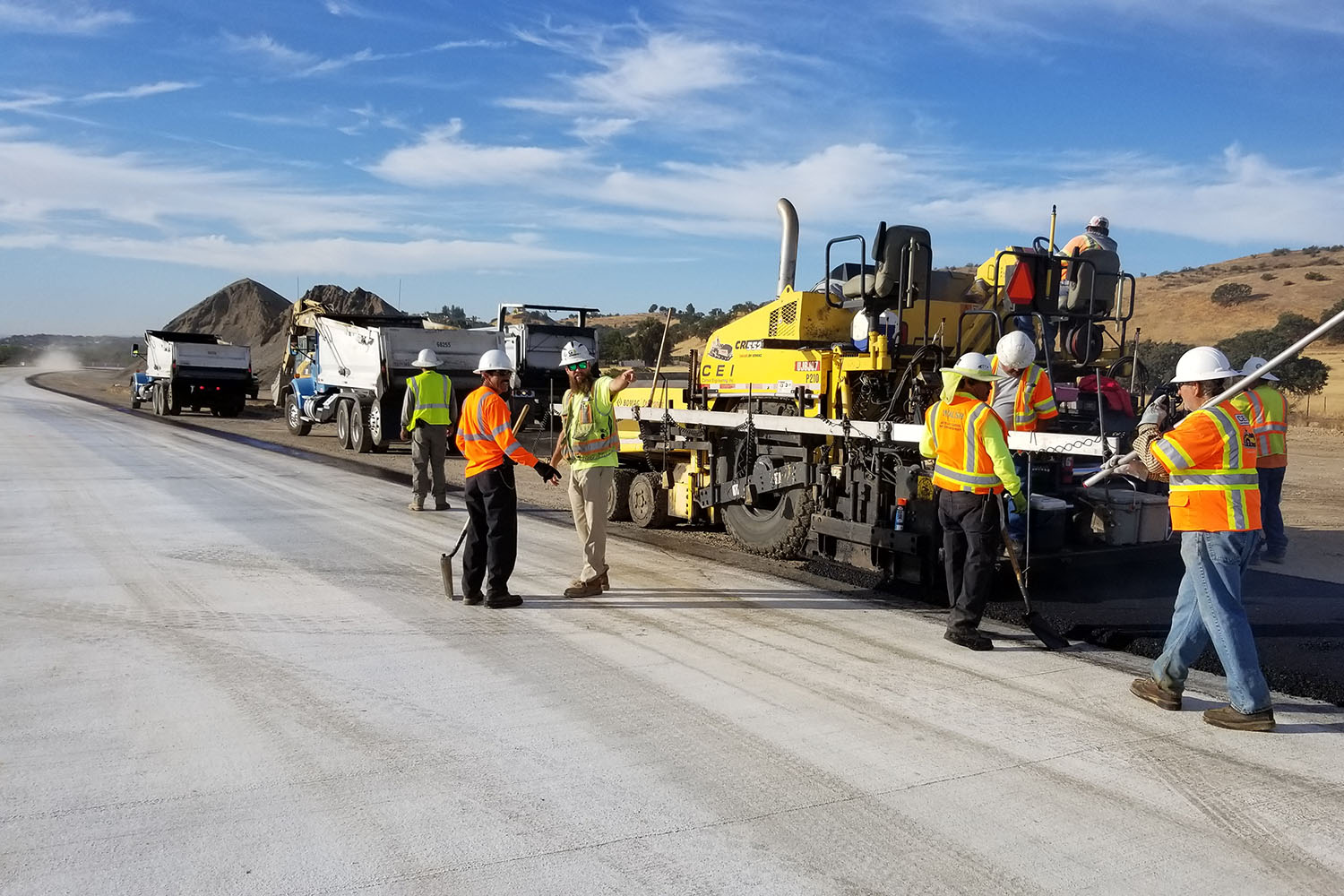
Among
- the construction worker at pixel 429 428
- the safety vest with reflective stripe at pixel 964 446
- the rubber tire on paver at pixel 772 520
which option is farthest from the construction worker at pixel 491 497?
the construction worker at pixel 429 428

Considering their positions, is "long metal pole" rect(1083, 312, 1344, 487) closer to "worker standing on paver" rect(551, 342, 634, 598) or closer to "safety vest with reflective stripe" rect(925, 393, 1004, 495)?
"safety vest with reflective stripe" rect(925, 393, 1004, 495)

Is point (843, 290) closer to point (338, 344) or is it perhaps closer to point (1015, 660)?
point (1015, 660)

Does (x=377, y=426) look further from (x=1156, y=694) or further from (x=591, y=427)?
(x=1156, y=694)

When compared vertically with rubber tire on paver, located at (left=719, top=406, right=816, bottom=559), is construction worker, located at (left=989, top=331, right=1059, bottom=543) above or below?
above

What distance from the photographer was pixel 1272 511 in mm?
8953

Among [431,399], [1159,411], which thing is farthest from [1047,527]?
[431,399]

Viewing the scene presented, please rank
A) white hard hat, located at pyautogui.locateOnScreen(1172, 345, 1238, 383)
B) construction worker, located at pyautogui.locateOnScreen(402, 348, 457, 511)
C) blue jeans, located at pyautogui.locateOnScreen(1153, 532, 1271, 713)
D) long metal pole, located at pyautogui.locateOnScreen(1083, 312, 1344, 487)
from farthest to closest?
construction worker, located at pyautogui.locateOnScreen(402, 348, 457, 511) → white hard hat, located at pyautogui.locateOnScreen(1172, 345, 1238, 383) → blue jeans, located at pyautogui.locateOnScreen(1153, 532, 1271, 713) → long metal pole, located at pyautogui.locateOnScreen(1083, 312, 1344, 487)

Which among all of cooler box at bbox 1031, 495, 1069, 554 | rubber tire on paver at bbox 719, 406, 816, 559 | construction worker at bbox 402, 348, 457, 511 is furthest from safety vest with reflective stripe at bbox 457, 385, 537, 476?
construction worker at bbox 402, 348, 457, 511

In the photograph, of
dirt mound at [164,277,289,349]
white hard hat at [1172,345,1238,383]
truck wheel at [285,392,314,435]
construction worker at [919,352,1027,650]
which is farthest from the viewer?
dirt mound at [164,277,289,349]

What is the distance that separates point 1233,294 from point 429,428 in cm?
5298

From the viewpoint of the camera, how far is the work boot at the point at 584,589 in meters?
7.71

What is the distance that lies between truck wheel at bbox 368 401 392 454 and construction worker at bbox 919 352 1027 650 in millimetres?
15685

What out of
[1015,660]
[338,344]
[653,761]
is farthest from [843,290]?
[338,344]

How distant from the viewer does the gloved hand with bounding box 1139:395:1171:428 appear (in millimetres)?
6770
